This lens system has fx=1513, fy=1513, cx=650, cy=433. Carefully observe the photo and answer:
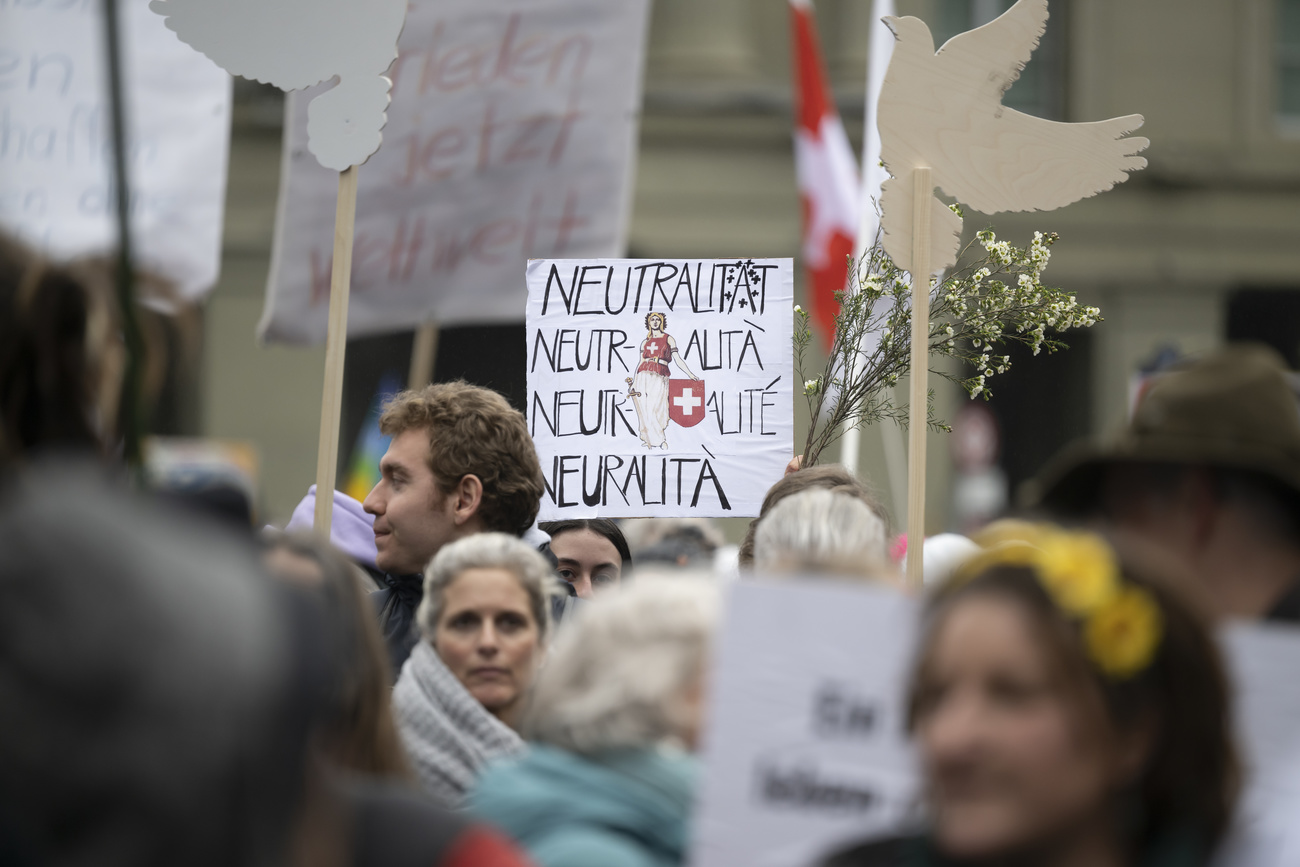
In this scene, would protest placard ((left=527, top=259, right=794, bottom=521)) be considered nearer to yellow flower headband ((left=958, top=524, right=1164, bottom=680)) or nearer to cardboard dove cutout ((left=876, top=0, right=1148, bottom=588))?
cardboard dove cutout ((left=876, top=0, right=1148, bottom=588))

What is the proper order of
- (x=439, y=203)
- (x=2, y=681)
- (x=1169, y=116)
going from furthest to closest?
(x=1169, y=116) → (x=439, y=203) → (x=2, y=681)

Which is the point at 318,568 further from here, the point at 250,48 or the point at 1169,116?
the point at 1169,116

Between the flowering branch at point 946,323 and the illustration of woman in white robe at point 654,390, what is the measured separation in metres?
0.35

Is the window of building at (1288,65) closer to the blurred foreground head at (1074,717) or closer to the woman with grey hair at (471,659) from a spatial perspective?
the woman with grey hair at (471,659)

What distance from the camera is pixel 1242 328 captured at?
13750 mm

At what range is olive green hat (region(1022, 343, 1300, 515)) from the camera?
6.63ft

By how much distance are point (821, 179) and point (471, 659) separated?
225 inches

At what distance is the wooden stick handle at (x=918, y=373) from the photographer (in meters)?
3.03

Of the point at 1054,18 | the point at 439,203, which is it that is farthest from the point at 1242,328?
the point at 439,203

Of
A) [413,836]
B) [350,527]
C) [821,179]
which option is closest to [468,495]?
[350,527]

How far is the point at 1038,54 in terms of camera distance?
13672 millimetres

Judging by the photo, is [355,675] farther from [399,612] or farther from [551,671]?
[399,612]

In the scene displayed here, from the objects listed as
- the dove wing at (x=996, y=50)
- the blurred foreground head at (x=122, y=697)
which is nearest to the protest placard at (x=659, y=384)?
the dove wing at (x=996, y=50)

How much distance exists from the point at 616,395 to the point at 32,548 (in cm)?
285
